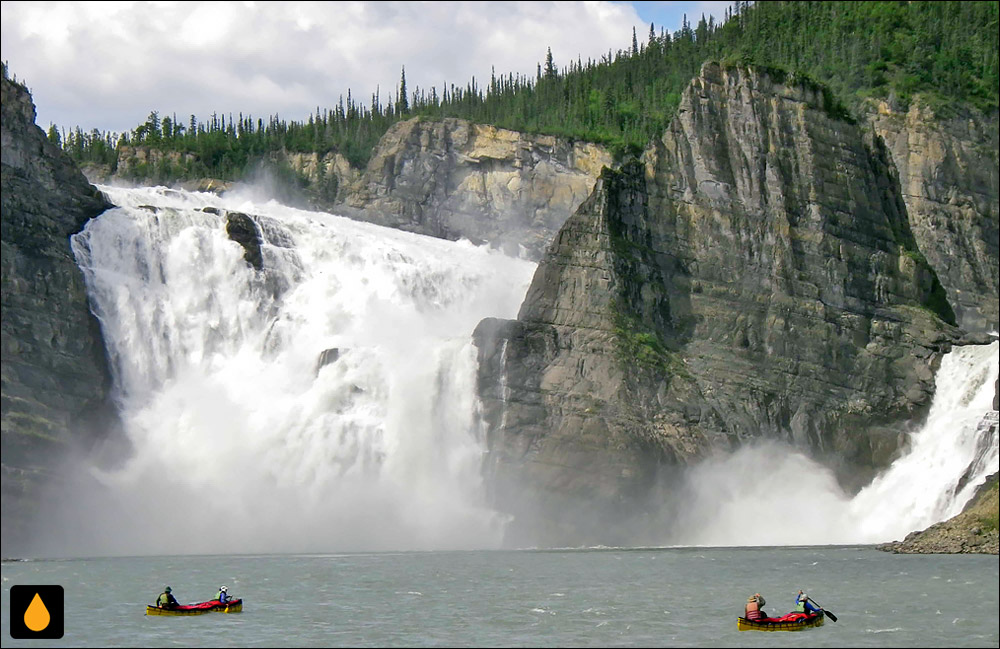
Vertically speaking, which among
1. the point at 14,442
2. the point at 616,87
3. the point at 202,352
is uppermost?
the point at 616,87

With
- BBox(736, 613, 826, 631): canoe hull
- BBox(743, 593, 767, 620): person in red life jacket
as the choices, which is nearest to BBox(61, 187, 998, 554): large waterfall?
BBox(736, 613, 826, 631): canoe hull

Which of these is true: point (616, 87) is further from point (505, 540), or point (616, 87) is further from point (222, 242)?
point (505, 540)

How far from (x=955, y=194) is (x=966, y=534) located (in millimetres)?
72908

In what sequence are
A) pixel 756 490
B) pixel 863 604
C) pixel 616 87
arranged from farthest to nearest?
pixel 616 87, pixel 756 490, pixel 863 604

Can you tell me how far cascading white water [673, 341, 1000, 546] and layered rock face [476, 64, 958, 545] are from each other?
1.69 meters

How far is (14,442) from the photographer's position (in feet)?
321

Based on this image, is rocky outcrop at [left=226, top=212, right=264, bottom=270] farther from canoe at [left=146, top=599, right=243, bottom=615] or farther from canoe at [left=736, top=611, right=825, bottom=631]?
canoe at [left=736, top=611, right=825, bottom=631]

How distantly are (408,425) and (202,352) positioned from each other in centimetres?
1967

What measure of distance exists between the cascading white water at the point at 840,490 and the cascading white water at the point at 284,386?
16536 millimetres

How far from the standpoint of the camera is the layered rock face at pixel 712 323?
104500mm

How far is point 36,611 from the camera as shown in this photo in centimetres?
1666

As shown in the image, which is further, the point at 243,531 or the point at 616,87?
the point at 616,87

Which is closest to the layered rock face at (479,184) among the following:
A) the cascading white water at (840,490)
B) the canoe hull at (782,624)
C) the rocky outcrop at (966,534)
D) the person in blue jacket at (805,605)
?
the cascading white water at (840,490)

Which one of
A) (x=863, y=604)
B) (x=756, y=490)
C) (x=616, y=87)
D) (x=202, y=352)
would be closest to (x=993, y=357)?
(x=756, y=490)
